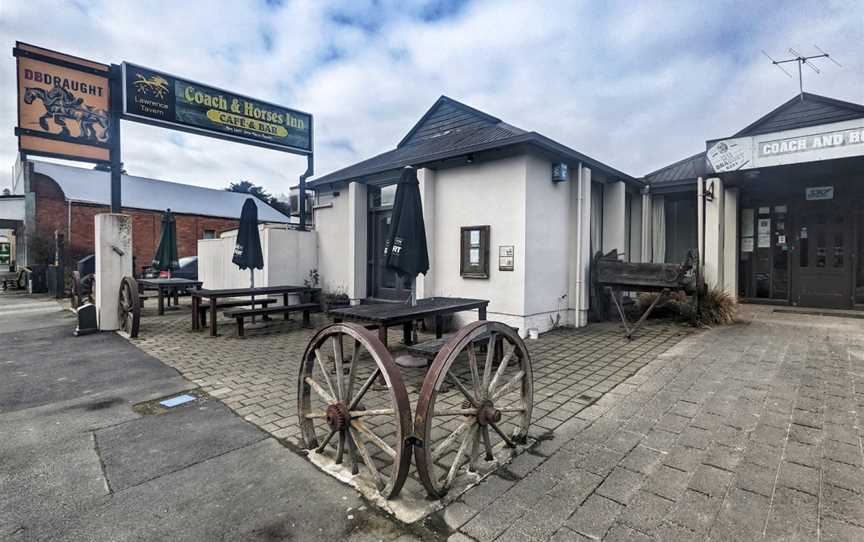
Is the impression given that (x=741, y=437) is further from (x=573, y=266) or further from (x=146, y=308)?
(x=146, y=308)

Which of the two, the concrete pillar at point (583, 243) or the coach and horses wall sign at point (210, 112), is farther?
the coach and horses wall sign at point (210, 112)

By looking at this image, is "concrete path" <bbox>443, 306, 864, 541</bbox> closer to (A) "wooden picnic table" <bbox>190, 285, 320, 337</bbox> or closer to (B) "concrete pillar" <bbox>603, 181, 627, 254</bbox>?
(B) "concrete pillar" <bbox>603, 181, 627, 254</bbox>

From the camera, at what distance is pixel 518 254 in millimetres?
6289

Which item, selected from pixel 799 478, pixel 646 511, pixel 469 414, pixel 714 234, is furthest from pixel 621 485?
pixel 714 234

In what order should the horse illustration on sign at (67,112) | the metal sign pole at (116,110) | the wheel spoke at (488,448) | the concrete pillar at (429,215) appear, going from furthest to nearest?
the metal sign pole at (116,110) → the concrete pillar at (429,215) → the horse illustration on sign at (67,112) → the wheel spoke at (488,448)

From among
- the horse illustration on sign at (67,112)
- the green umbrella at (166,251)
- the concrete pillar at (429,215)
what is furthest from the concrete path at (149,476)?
the green umbrella at (166,251)

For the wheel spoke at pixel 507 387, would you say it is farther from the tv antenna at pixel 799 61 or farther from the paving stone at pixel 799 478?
the tv antenna at pixel 799 61

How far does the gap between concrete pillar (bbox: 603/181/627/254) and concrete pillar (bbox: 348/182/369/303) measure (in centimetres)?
513

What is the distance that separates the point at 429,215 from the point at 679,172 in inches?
265

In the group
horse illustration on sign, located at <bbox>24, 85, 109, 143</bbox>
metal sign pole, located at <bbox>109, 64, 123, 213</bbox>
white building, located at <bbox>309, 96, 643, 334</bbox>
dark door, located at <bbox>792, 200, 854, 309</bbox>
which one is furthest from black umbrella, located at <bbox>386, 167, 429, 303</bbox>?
dark door, located at <bbox>792, 200, 854, 309</bbox>

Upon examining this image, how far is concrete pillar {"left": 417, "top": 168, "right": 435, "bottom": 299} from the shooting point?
725cm

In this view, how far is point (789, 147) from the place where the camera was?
698 cm

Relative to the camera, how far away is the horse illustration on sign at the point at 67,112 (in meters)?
6.94

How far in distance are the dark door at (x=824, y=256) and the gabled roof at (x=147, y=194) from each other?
79.2ft
